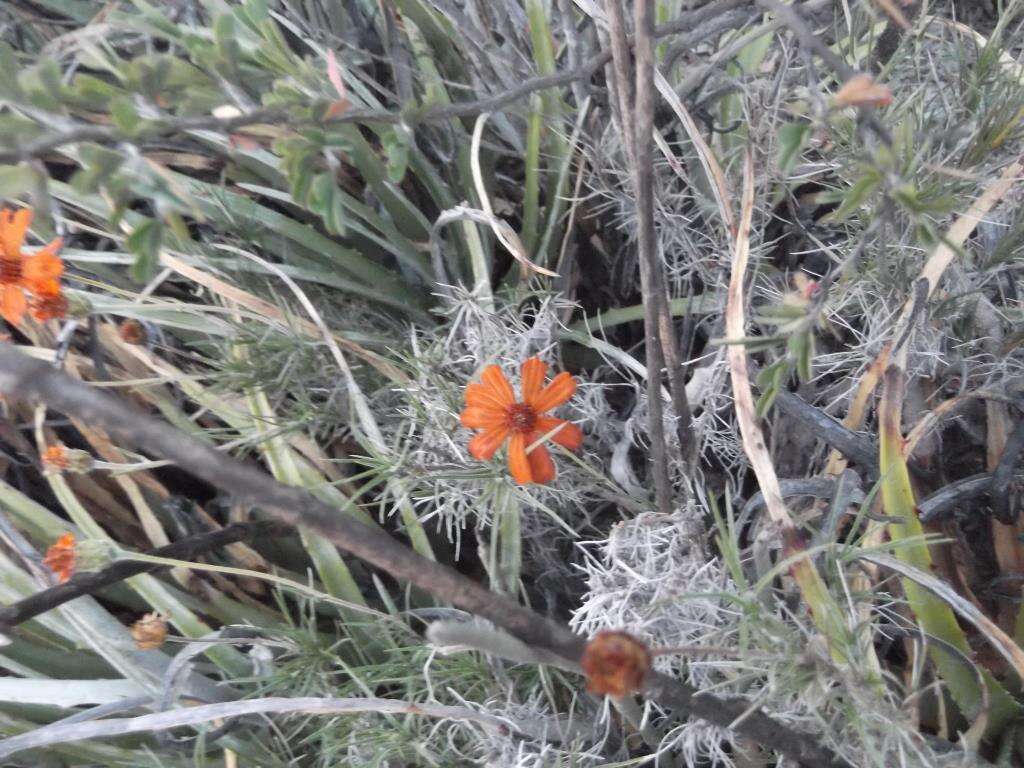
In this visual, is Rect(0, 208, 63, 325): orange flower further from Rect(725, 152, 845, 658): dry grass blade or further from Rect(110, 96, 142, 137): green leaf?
Rect(725, 152, 845, 658): dry grass blade

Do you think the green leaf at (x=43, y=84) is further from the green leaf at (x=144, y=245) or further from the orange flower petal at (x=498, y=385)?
the orange flower petal at (x=498, y=385)

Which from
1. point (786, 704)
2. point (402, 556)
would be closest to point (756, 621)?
point (786, 704)

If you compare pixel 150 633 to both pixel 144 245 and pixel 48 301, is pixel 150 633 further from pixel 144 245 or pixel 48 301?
pixel 144 245

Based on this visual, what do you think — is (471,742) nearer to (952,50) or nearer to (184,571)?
(184,571)

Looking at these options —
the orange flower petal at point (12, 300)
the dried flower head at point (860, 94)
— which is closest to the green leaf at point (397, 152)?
the dried flower head at point (860, 94)

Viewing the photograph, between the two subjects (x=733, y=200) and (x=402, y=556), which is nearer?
(x=402, y=556)

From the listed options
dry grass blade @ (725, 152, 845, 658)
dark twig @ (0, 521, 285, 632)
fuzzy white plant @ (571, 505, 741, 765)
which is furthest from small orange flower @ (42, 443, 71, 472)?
dry grass blade @ (725, 152, 845, 658)
